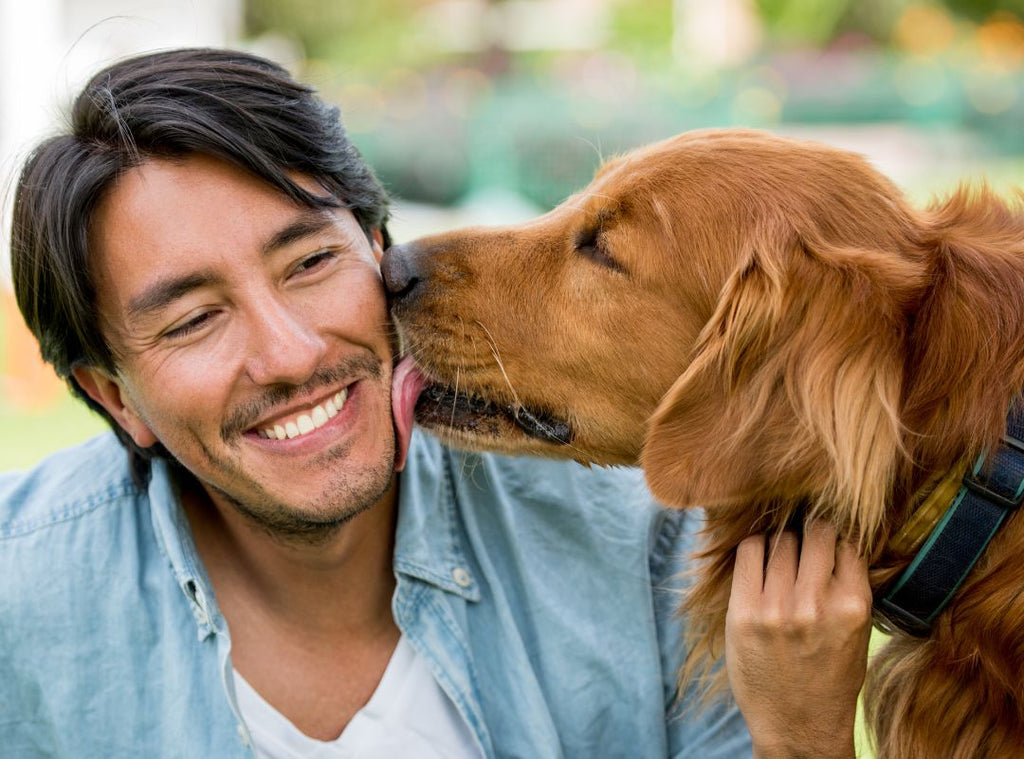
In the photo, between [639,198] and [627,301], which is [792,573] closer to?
[627,301]

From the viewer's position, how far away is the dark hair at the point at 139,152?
2.68 metres

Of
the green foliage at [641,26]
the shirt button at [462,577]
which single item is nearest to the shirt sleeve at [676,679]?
the shirt button at [462,577]

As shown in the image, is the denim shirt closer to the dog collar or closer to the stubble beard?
the stubble beard

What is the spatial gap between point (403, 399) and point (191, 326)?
53 cm

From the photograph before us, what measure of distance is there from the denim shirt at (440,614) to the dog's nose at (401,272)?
0.51 metres

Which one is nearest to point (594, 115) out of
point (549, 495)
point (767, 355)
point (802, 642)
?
point (549, 495)

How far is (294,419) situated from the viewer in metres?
2.68

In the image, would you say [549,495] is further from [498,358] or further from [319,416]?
[319,416]

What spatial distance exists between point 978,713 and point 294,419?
1580mm

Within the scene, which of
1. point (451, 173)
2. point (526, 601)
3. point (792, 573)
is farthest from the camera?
point (451, 173)

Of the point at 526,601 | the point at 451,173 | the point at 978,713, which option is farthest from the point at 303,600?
the point at 451,173

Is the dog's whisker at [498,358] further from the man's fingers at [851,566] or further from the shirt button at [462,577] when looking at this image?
the man's fingers at [851,566]

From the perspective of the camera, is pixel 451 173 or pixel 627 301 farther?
pixel 451 173

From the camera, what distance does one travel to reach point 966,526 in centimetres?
218
